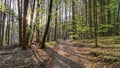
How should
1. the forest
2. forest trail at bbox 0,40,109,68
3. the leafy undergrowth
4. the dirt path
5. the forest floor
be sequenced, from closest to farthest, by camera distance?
the dirt path
the forest floor
the leafy undergrowth
forest trail at bbox 0,40,109,68
the forest

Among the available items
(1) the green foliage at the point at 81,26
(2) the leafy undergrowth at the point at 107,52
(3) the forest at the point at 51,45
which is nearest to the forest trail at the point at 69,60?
(3) the forest at the point at 51,45

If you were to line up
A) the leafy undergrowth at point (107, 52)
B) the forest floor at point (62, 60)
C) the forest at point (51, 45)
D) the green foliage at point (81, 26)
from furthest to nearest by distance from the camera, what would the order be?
1. the green foliage at point (81, 26)
2. the forest at point (51, 45)
3. the leafy undergrowth at point (107, 52)
4. the forest floor at point (62, 60)

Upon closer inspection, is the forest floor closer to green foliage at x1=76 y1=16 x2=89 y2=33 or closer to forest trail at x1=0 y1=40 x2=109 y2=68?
forest trail at x1=0 y1=40 x2=109 y2=68

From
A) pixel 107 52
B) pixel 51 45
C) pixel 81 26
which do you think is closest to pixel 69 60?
pixel 107 52

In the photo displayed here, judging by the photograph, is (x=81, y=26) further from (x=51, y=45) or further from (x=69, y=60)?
(x=69, y=60)

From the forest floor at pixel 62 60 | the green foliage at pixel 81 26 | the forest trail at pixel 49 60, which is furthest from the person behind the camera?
the green foliage at pixel 81 26

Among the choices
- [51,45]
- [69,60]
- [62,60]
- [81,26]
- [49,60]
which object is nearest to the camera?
[69,60]

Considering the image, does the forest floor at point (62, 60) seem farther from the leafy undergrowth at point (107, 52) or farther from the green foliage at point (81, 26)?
the green foliage at point (81, 26)

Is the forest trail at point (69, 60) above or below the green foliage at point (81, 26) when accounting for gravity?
below

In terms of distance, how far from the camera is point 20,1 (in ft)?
75.2

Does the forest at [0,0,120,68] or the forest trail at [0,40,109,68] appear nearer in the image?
the forest trail at [0,40,109,68]

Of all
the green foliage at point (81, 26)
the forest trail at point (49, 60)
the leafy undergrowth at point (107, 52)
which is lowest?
the forest trail at point (49, 60)

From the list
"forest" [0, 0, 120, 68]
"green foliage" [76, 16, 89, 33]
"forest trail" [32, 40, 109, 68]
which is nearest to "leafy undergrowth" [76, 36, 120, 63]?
"forest" [0, 0, 120, 68]

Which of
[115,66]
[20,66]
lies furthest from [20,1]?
[115,66]
